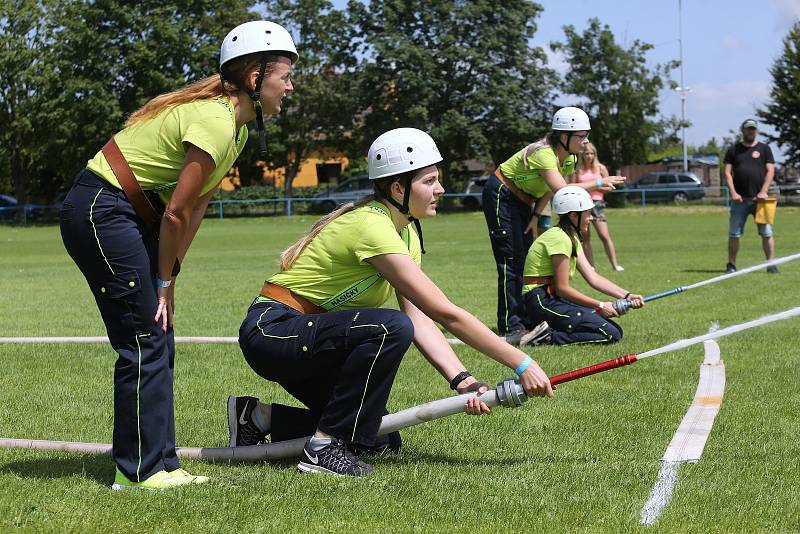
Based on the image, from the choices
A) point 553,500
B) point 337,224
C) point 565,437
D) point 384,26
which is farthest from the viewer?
point 384,26

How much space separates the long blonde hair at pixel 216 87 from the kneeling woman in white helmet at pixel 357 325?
A: 765 mm

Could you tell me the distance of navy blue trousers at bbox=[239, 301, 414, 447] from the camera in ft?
15.5

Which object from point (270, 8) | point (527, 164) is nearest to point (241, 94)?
point (527, 164)

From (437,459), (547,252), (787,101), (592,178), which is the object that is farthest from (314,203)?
(437,459)

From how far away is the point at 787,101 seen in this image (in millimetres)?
56344

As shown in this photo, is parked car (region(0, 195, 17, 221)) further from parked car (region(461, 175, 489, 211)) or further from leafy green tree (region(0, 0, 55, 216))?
parked car (region(461, 175, 489, 211))

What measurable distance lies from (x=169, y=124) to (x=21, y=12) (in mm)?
52916

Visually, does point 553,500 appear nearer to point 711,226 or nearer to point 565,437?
point 565,437

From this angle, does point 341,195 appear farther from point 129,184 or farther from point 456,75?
point 129,184

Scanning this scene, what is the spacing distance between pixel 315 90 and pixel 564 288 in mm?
49182

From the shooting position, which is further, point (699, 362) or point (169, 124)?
point (699, 362)

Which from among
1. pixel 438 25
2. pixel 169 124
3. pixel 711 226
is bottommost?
pixel 711 226

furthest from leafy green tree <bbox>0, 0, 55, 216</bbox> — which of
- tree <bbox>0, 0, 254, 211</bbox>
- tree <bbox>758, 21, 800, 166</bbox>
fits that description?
tree <bbox>758, 21, 800, 166</bbox>

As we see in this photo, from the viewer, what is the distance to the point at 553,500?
4.23 metres
